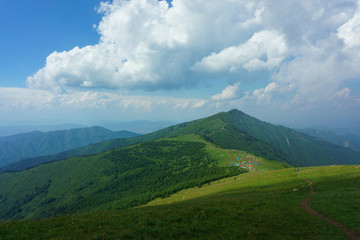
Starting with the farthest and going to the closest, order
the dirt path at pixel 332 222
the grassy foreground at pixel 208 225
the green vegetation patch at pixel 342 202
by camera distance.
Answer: the green vegetation patch at pixel 342 202 → the dirt path at pixel 332 222 → the grassy foreground at pixel 208 225

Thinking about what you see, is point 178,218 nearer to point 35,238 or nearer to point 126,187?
point 35,238

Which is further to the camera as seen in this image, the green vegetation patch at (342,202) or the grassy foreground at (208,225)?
the green vegetation patch at (342,202)

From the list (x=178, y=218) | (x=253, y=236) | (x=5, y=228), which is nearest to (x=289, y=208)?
(x=253, y=236)

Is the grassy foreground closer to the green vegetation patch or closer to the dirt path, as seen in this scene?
the green vegetation patch

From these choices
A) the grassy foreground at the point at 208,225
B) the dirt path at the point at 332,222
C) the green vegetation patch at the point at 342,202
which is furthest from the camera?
the green vegetation patch at the point at 342,202

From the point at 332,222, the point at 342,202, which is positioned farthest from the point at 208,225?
the point at 342,202

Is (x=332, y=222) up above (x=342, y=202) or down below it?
above

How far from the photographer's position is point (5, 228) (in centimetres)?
1705

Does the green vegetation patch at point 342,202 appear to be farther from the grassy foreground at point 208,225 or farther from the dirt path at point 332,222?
the dirt path at point 332,222

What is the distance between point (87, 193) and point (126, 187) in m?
50.4

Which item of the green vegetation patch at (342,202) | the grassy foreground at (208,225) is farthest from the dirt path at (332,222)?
the grassy foreground at (208,225)

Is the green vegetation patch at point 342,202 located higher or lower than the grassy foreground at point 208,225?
lower

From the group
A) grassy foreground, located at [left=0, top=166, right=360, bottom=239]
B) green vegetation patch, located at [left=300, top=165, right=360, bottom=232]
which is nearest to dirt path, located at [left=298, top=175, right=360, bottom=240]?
green vegetation patch, located at [left=300, top=165, right=360, bottom=232]

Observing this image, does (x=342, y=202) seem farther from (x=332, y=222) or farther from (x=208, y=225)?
(x=208, y=225)
